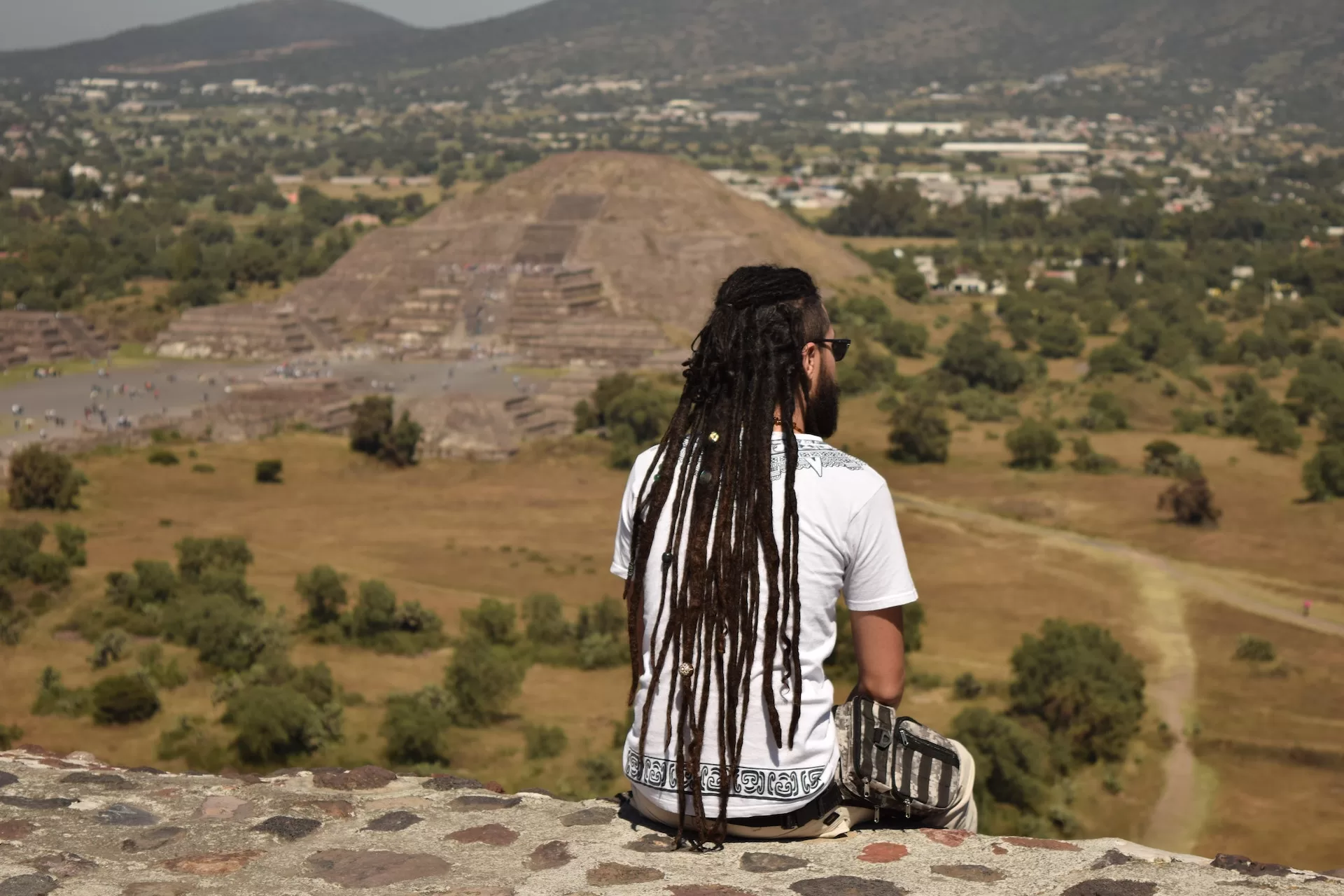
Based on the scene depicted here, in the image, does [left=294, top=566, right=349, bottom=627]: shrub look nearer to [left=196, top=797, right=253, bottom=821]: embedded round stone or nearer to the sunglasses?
[left=196, top=797, right=253, bottom=821]: embedded round stone

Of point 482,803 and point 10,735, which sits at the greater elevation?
point 482,803

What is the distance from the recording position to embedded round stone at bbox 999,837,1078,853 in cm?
607

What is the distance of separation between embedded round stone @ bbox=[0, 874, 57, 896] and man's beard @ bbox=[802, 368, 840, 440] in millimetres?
3174

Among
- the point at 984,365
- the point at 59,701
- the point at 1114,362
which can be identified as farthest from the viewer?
the point at 1114,362

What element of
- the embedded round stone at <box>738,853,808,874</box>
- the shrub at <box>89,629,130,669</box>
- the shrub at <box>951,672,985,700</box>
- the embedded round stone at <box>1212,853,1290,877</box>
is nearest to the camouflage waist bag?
the embedded round stone at <box>738,853,808,874</box>

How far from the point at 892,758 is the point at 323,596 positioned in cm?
2521

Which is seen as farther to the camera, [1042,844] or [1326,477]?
[1326,477]

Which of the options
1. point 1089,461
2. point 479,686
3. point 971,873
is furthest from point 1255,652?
point 971,873

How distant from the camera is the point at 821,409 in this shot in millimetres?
6035

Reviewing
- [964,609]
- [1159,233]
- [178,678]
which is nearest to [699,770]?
[178,678]

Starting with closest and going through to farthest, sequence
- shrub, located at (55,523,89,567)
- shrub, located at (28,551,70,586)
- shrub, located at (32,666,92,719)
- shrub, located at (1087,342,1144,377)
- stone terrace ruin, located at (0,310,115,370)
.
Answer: shrub, located at (32,666,92,719) < shrub, located at (28,551,70,586) < shrub, located at (55,523,89,567) < shrub, located at (1087,342,1144,377) < stone terrace ruin, located at (0,310,115,370)

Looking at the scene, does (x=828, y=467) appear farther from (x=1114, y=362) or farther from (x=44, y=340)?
(x=44, y=340)

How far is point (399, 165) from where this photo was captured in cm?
18750

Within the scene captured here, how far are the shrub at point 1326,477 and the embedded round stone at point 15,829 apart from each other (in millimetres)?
39575
